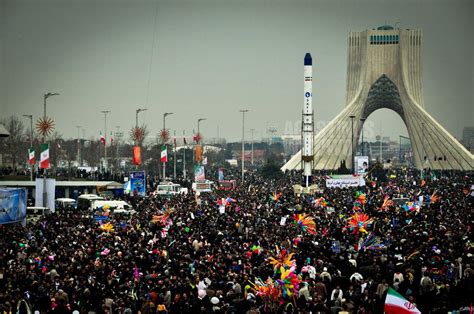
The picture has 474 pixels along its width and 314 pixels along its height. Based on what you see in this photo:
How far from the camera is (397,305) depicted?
15.6 m

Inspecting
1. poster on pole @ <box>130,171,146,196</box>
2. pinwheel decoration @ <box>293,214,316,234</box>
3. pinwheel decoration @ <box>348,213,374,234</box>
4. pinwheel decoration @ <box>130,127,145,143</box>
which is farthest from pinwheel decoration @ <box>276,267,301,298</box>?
pinwheel decoration @ <box>130,127,145,143</box>

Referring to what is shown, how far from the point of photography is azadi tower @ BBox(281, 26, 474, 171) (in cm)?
11562

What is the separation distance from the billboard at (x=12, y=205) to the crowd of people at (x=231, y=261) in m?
0.55

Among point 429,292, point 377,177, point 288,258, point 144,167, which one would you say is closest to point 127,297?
point 288,258

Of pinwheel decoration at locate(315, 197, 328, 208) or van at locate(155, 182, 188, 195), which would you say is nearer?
pinwheel decoration at locate(315, 197, 328, 208)

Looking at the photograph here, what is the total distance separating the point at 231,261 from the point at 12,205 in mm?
11142

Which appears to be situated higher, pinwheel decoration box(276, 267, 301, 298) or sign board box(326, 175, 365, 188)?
sign board box(326, 175, 365, 188)

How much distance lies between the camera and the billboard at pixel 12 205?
3228cm

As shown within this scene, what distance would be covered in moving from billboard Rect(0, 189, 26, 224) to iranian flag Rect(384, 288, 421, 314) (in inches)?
752

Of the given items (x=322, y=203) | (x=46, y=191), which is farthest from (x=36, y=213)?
(x=322, y=203)

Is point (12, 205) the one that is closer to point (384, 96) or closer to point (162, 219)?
point (162, 219)

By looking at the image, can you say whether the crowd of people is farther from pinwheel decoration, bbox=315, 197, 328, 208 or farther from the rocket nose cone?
the rocket nose cone

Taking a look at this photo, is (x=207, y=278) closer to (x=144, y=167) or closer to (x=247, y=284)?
(x=247, y=284)

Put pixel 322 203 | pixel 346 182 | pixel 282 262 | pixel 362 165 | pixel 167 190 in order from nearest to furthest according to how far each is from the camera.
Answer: pixel 282 262 → pixel 322 203 → pixel 167 190 → pixel 346 182 → pixel 362 165
